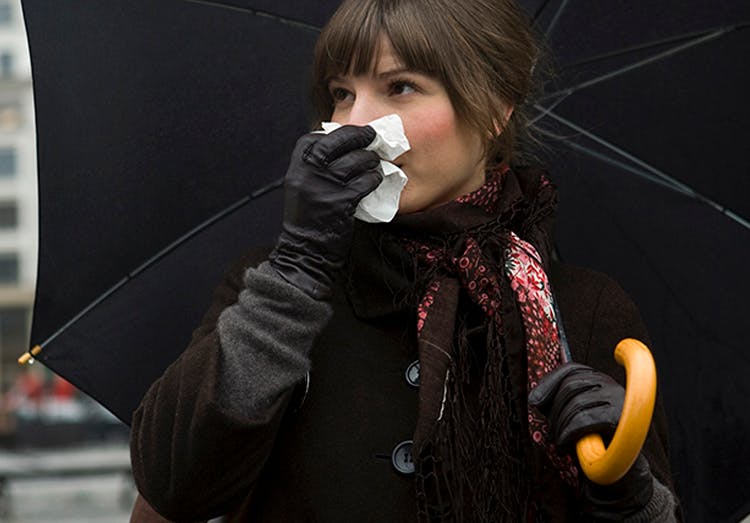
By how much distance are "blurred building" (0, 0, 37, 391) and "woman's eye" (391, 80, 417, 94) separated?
38007 mm

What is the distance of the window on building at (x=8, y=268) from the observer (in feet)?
133

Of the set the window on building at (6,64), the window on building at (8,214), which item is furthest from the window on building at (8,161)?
the window on building at (6,64)

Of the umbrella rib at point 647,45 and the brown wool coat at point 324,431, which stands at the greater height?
the umbrella rib at point 647,45

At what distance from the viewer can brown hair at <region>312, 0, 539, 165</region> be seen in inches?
91.2

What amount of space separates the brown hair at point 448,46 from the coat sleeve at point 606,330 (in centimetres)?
29

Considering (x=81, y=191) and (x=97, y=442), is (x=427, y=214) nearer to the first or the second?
(x=81, y=191)

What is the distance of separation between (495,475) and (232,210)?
2.74ft

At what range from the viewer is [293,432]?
2275mm

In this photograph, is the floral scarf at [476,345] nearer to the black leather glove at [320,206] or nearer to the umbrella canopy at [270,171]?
the black leather glove at [320,206]

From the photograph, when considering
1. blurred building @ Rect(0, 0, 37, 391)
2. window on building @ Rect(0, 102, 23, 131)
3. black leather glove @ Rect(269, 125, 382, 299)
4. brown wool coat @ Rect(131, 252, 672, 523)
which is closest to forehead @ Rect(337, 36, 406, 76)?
black leather glove @ Rect(269, 125, 382, 299)

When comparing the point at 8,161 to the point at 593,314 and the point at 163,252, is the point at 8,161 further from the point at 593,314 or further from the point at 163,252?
the point at 593,314

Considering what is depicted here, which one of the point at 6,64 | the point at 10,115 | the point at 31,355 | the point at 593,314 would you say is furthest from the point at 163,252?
the point at 10,115

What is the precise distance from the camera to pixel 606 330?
8.00 ft

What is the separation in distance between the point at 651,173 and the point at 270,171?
2.51ft
